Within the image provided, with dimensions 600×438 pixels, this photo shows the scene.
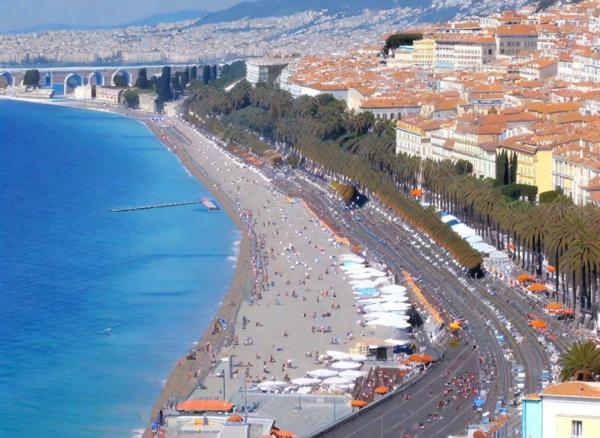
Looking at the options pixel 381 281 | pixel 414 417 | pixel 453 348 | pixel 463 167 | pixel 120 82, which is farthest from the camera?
pixel 120 82

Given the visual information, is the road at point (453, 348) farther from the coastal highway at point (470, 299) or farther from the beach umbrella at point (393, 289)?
the beach umbrella at point (393, 289)

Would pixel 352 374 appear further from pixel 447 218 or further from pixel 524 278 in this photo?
pixel 447 218

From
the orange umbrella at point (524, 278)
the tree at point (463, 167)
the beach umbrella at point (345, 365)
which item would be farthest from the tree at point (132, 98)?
the beach umbrella at point (345, 365)

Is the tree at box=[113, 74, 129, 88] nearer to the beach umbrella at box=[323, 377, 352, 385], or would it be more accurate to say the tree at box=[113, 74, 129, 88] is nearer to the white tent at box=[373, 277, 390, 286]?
the white tent at box=[373, 277, 390, 286]

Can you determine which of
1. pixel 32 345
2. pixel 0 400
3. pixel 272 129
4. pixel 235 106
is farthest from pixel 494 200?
pixel 235 106

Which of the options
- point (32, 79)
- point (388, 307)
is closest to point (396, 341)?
point (388, 307)

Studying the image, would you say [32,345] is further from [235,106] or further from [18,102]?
[18,102]

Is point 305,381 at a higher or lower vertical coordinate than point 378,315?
lower
